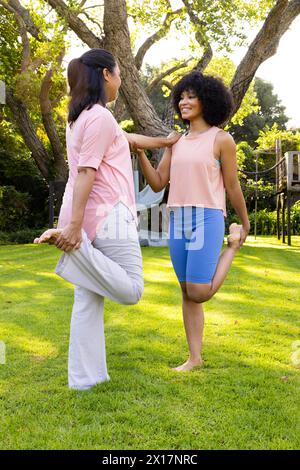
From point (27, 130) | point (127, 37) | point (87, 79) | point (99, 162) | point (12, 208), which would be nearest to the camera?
point (99, 162)

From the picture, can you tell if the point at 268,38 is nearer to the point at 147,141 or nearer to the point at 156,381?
the point at 147,141

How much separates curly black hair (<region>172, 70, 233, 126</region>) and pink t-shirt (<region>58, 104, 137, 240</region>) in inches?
24.4

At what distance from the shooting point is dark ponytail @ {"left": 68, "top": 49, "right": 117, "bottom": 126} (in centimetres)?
282

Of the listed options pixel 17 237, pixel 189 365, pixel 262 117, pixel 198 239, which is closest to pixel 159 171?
pixel 198 239

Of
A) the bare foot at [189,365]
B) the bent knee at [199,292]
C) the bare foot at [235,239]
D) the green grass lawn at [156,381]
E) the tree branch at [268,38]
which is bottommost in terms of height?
the green grass lawn at [156,381]

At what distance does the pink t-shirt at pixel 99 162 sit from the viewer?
2.71 meters

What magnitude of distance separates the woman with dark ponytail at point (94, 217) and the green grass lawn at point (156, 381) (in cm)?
32

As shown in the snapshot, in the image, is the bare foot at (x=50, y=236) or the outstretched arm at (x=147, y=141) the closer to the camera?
the bare foot at (x=50, y=236)

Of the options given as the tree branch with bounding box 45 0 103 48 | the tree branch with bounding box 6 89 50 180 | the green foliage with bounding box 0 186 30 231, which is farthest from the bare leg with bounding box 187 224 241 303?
the green foliage with bounding box 0 186 30 231

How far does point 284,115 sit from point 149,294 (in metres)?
28.6

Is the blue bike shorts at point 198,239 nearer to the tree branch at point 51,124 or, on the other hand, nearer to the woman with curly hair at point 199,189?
the woman with curly hair at point 199,189

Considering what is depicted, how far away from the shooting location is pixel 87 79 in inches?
111

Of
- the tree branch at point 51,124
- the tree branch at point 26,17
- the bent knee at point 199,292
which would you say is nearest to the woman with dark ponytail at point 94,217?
the bent knee at point 199,292

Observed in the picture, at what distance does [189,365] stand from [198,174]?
1123 millimetres
